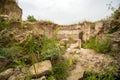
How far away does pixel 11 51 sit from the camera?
195 inches

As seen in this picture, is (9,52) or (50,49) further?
(50,49)

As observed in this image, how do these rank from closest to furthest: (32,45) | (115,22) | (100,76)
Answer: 1. (100,76)
2. (32,45)
3. (115,22)

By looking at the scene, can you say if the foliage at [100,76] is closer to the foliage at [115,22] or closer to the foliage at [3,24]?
the foliage at [115,22]

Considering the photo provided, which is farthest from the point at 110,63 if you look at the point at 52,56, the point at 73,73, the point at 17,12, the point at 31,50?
the point at 17,12

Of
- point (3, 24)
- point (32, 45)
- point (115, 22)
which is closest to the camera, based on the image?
point (32, 45)

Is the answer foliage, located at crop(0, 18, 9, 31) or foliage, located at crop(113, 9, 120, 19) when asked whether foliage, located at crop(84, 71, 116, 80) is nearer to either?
foliage, located at crop(113, 9, 120, 19)

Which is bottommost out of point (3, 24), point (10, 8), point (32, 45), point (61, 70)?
point (61, 70)

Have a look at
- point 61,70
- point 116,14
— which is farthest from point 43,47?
point 116,14

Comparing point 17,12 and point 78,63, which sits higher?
point 17,12

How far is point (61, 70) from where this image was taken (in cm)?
491

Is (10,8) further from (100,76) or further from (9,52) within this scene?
(100,76)

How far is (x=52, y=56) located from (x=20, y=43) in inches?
31.0

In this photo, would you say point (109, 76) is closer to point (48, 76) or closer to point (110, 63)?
point (110, 63)

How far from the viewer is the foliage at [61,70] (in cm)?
Result: 479
